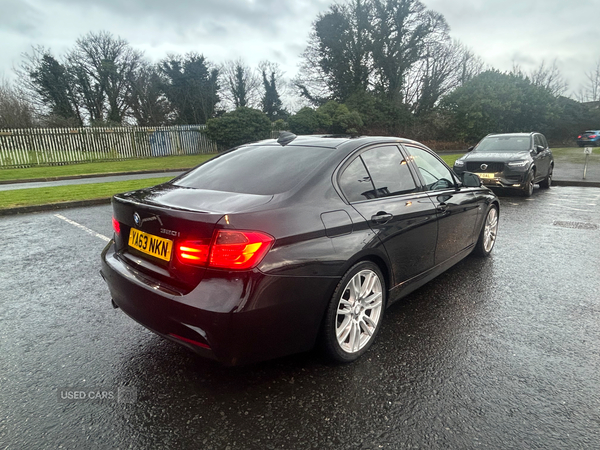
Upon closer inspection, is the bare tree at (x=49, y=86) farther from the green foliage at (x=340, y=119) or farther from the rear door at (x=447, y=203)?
the rear door at (x=447, y=203)

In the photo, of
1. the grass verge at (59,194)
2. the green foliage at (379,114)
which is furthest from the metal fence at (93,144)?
the green foliage at (379,114)

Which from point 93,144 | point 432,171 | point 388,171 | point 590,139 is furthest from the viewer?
point 590,139

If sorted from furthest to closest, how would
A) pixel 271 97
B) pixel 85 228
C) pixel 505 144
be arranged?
pixel 271 97 → pixel 505 144 → pixel 85 228

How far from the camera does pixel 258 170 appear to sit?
292 centimetres

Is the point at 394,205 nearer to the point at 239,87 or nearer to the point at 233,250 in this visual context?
the point at 233,250

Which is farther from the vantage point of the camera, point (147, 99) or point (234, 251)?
point (147, 99)

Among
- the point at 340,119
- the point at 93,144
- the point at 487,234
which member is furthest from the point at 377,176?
the point at 340,119

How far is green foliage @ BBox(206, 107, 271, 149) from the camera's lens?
985 inches

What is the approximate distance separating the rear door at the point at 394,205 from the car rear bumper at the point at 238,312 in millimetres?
700

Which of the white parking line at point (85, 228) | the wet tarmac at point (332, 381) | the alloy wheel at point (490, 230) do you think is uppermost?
the alloy wheel at point (490, 230)

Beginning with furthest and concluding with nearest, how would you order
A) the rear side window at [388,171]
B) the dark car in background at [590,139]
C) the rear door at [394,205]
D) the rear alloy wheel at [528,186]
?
1. the dark car in background at [590,139]
2. the rear alloy wheel at [528,186]
3. the rear side window at [388,171]
4. the rear door at [394,205]

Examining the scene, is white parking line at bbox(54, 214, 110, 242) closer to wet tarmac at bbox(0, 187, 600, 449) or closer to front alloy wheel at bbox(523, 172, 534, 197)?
wet tarmac at bbox(0, 187, 600, 449)

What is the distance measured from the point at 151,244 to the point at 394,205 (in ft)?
5.95

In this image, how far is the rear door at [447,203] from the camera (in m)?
3.56
